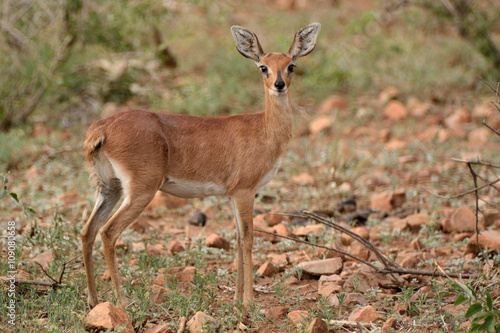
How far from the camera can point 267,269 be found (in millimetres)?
5188

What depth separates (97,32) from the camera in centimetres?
933

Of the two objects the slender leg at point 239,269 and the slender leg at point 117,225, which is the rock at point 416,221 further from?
the slender leg at point 117,225

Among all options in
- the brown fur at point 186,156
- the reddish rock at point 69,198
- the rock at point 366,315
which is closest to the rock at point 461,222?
the brown fur at point 186,156

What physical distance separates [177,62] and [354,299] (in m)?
8.00

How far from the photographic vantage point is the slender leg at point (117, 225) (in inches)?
176

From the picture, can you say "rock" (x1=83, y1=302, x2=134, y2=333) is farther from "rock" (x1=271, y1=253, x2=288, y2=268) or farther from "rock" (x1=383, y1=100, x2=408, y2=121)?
"rock" (x1=383, y1=100, x2=408, y2=121)

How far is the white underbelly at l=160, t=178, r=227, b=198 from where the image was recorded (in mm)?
4801

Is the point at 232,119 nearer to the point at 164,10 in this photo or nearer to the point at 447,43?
the point at 164,10

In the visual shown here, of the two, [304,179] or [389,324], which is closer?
[389,324]

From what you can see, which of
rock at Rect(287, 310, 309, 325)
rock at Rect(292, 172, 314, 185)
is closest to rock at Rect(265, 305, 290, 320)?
rock at Rect(287, 310, 309, 325)

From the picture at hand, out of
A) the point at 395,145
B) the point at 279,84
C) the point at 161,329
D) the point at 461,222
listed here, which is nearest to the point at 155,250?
the point at 161,329

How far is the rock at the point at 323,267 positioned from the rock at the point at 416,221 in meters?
1.41

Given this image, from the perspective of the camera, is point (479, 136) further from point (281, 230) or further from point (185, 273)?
point (185, 273)

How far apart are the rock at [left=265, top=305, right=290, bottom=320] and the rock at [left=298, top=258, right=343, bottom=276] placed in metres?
0.73
